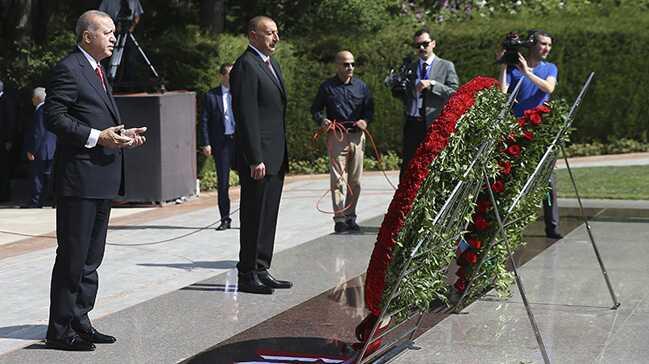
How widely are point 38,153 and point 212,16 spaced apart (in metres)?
7.19

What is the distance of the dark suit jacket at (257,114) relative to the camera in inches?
333

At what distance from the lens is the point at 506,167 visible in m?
7.19

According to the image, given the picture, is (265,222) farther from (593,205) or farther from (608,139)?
(608,139)

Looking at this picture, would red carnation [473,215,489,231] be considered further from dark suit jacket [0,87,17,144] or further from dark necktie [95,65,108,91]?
dark suit jacket [0,87,17,144]

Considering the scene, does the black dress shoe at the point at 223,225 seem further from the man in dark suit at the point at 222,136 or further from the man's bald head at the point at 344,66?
the man's bald head at the point at 344,66

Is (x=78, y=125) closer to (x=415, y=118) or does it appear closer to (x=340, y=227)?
(x=415, y=118)

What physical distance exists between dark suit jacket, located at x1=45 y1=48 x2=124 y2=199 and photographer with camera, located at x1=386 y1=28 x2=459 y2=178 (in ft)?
14.4

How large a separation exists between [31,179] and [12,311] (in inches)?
286

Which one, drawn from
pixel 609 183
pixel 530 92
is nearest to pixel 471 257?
pixel 530 92

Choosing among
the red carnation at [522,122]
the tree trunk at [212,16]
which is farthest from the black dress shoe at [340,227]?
the tree trunk at [212,16]

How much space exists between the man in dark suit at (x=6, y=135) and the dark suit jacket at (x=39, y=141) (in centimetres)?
78

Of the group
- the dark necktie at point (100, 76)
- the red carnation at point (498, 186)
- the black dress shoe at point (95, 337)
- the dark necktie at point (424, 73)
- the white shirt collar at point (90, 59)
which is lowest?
the black dress shoe at point (95, 337)

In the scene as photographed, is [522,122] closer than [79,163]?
No

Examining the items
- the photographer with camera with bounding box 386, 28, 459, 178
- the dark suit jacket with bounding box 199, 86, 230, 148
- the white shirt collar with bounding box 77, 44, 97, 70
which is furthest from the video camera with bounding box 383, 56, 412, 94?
the white shirt collar with bounding box 77, 44, 97, 70
